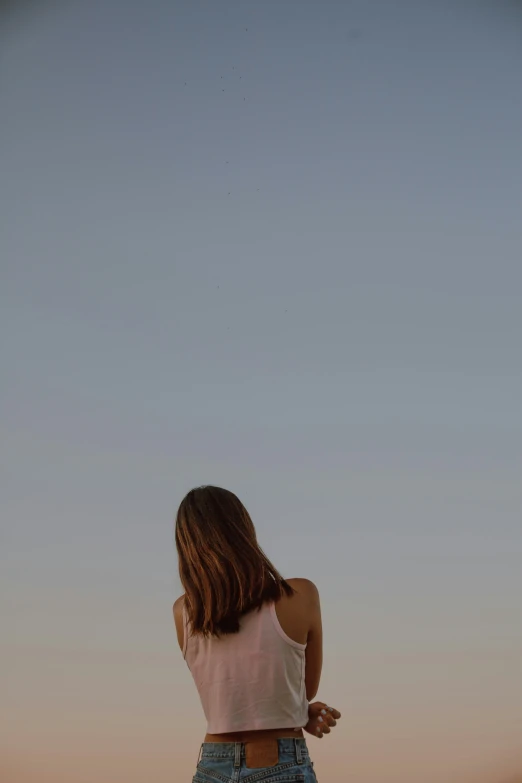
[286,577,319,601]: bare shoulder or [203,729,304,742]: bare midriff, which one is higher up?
[286,577,319,601]: bare shoulder

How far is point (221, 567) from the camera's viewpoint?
1082 millimetres

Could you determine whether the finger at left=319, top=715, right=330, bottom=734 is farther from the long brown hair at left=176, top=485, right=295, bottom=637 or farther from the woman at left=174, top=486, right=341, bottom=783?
Result: the long brown hair at left=176, top=485, right=295, bottom=637

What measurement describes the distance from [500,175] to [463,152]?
216mm

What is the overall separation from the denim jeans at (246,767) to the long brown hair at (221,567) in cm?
14

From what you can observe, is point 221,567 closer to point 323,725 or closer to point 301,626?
point 301,626

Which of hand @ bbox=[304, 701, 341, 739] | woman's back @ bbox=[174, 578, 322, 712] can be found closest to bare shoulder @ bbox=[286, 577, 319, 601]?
woman's back @ bbox=[174, 578, 322, 712]

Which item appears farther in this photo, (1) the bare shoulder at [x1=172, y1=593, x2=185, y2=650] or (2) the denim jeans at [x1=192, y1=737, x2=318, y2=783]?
(1) the bare shoulder at [x1=172, y1=593, x2=185, y2=650]

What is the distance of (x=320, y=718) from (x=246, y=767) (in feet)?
0.36

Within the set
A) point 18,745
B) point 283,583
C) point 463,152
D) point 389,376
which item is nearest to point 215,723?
point 283,583

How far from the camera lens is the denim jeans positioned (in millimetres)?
1038

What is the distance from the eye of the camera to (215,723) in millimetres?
1091

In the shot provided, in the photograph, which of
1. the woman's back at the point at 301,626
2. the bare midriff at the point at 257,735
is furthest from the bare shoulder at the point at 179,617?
the bare midriff at the point at 257,735

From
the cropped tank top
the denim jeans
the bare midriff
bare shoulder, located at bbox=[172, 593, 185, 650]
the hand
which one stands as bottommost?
the denim jeans

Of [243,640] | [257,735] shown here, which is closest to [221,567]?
[243,640]
